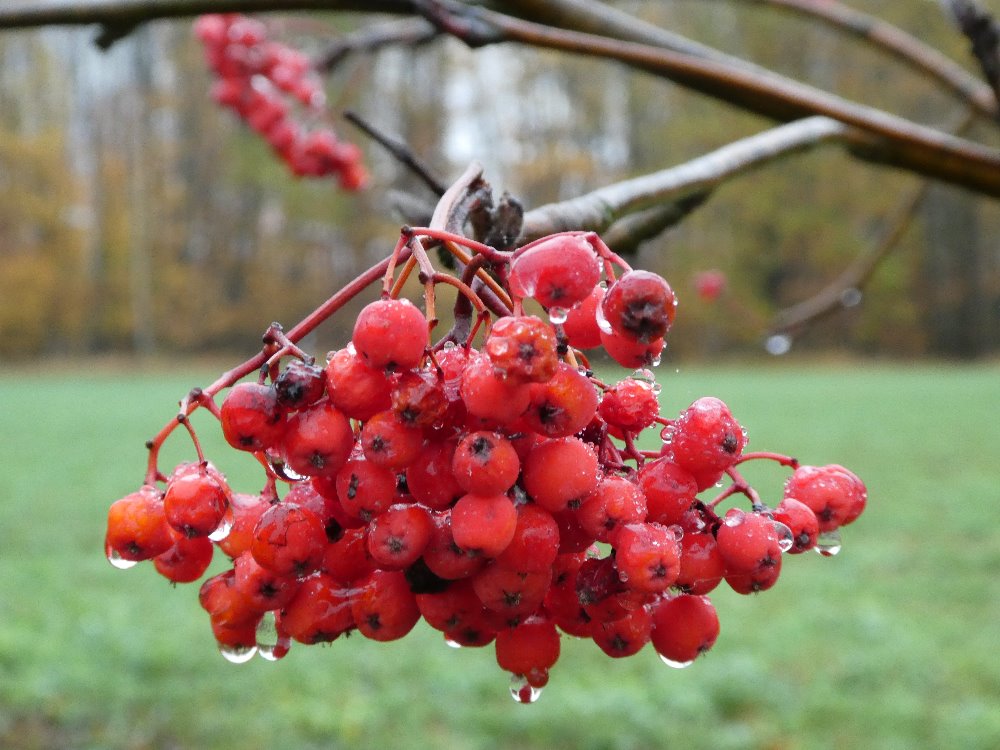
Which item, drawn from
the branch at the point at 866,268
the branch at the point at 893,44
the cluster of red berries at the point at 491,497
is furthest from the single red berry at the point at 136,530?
the branch at the point at 866,268

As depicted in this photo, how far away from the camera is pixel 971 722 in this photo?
13.5 ft

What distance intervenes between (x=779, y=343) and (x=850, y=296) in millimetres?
403

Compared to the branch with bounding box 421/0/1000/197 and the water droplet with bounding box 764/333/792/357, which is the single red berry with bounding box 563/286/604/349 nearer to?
the branch with bounding box 421/0/1000/197

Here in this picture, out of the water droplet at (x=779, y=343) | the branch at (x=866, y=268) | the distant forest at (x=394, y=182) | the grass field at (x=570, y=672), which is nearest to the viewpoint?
the branch at (x=866, y=268)

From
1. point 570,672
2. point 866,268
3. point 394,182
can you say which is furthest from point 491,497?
point 394,182

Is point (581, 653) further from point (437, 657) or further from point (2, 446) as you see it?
point (2, 446)

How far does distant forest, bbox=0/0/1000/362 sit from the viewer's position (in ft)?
81.5

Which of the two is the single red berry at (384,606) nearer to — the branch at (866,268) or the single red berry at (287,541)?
the single red berry at (287,541)

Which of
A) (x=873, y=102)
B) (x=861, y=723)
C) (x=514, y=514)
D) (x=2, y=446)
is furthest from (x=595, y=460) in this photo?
(x=873, y=102)

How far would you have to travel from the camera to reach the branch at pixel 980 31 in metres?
1.49

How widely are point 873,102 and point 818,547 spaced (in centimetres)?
2590

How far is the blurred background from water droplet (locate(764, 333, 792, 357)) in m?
0.21

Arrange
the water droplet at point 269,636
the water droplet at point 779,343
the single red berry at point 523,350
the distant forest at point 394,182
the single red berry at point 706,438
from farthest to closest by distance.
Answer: the distant forest at point 394,182 < the water droplet at point 779,343 < the water droplet at point 269,636 < the single red berry at point 706,438 < the single red berry at point 523,350

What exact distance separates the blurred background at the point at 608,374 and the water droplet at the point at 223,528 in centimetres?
31
